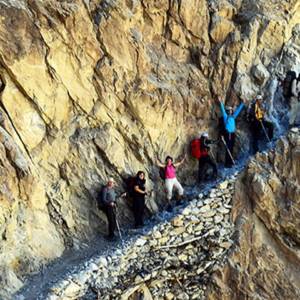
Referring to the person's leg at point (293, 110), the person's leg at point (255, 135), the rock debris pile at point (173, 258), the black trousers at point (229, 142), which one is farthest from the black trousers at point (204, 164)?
the person's leg at point (293, 110)

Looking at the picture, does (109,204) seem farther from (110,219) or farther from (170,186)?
(170,186)

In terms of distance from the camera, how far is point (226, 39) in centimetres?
1666

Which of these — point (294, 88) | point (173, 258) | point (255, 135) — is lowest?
point (173, 258)

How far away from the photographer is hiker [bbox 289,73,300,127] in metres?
15.1

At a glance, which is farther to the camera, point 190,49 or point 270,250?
point 190,49

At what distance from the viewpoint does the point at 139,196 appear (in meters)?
13.1

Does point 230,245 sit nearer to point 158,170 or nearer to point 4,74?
point 158,170

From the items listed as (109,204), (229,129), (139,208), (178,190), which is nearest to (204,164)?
(229,129)

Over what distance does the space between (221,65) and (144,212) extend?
736 cm

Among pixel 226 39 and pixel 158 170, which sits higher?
pixel 226 39

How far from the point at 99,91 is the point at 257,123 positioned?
6.57 m

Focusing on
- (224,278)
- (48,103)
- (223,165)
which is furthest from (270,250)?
(48,103)

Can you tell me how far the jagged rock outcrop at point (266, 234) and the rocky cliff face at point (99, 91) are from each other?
Result: 3033 millimetres

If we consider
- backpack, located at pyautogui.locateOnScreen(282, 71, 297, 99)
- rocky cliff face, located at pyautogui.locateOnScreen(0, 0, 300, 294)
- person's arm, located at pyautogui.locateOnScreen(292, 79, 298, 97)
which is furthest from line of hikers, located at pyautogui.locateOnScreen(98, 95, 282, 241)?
person's arm, located at pyautogui.locateOnScreen(292, 79, 298, 97)
